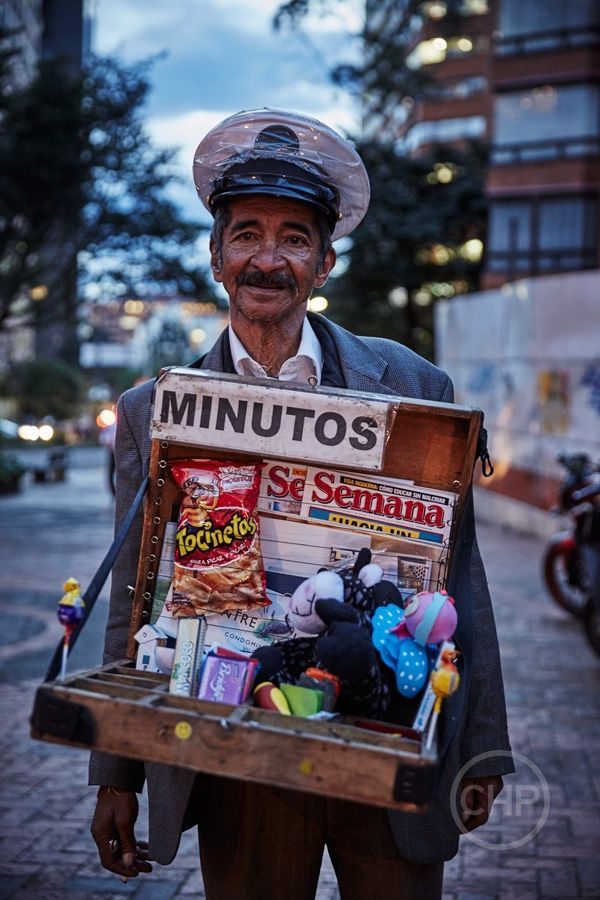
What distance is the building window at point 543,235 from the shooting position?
3073 cm

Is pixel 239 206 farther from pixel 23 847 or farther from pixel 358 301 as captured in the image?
pixel 358 301

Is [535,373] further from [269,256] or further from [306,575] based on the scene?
[306,575]

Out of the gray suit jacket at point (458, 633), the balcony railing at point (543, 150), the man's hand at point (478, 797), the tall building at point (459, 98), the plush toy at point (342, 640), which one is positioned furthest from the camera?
the tall building at point (459, 98)

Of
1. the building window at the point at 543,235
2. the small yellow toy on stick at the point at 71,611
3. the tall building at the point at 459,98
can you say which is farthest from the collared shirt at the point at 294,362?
the tall building at the point at 459,98

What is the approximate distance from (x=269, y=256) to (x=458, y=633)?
918 millimetres

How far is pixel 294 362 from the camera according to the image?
2.58 m

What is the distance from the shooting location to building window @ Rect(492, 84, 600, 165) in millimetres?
29719

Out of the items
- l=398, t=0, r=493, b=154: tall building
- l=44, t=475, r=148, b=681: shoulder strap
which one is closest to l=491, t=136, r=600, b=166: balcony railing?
l=398, t=0, r=493, b=154: tall building

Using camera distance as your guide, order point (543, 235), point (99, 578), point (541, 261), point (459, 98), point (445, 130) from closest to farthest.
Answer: point (99, 578) → point (543, 235) → point (541, 261) → point (459, 98) → point (445, 130)

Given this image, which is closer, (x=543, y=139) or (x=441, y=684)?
(x=441, y=684)

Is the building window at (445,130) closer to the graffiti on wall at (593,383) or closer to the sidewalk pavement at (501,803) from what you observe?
the graffiti on wall at (593,383)

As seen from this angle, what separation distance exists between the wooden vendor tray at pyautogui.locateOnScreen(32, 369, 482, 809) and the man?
161 mm

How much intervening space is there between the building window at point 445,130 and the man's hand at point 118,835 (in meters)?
58.6

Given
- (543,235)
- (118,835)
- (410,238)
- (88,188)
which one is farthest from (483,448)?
(410,238)
